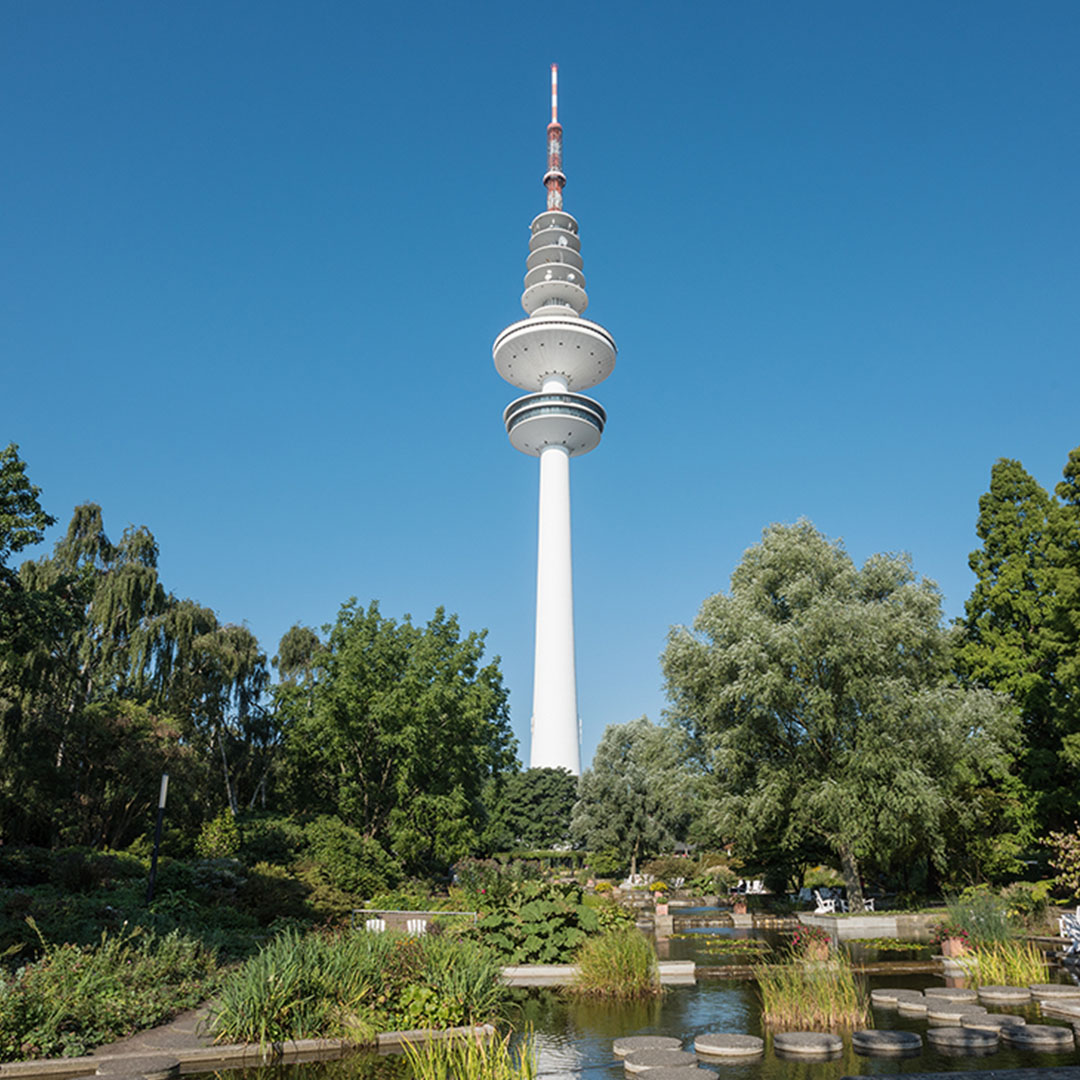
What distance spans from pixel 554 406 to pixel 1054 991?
80.9 m

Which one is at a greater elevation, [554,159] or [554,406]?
[554,159]

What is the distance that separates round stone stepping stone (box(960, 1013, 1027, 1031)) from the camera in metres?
9.61

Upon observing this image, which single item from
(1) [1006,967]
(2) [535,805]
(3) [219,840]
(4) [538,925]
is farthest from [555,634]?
(1) [1006,967]

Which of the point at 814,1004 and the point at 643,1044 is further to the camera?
the point at 814,1004

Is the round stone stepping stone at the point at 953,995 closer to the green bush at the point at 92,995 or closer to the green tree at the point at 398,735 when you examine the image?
the green bush at the point at 92,995

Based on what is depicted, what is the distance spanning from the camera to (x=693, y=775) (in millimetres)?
27453

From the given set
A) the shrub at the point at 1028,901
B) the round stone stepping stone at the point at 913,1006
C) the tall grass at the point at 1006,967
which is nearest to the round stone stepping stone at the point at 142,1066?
the round stone stepping stone at the point at 913,1006

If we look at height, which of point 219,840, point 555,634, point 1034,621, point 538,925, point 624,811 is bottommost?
point 538,925

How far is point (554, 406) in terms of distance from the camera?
294ft

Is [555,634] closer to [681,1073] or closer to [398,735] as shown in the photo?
[398,735]

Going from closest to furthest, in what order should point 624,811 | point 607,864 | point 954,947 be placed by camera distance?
point 954,947 → point 607,864 → point 624,811

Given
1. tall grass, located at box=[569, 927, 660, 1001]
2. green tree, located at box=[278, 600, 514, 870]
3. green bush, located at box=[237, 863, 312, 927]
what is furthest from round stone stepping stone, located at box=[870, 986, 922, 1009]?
green tree, located at box=[278, 600, 514, 870]

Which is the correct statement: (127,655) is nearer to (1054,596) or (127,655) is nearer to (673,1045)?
(673,1045)

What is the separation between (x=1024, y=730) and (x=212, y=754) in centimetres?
3657
